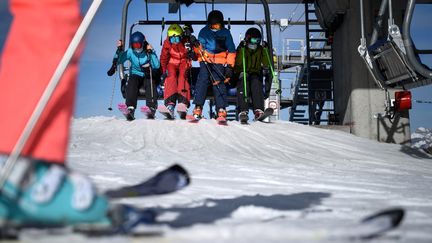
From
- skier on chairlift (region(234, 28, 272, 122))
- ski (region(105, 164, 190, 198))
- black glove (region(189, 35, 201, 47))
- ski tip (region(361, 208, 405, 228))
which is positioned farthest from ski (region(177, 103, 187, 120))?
ski tip (region(361, 208, 405, 228))

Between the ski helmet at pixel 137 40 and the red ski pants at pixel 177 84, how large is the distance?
87 centimetres

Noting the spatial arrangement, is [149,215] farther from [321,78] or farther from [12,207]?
[321,78]

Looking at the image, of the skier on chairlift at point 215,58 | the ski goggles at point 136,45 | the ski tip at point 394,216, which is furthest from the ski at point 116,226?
the ski goggles at point 136,45

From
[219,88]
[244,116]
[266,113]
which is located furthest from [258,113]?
[219,88]

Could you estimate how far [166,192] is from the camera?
5.77ft

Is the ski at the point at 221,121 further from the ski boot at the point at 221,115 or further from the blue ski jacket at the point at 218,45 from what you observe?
the blue ski jacket at the point at 218,45

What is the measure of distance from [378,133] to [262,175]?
5.56m

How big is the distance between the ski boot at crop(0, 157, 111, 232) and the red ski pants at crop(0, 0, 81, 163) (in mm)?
98

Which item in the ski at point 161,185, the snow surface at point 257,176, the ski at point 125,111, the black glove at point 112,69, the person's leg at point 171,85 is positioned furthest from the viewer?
the black glove at point 112,69

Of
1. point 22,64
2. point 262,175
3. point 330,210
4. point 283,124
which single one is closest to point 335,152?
point 283,124

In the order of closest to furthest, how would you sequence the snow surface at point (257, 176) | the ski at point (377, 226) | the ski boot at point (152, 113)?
1. the ski at point (377, 226)
2. the snow surface at point (257, 176)
3. the ski boot at point (152, 113)

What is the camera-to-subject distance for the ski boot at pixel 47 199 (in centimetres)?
119

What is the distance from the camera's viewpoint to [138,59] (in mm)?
8211

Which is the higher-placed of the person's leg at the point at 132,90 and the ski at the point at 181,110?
the person's leg at the point at 132,90
